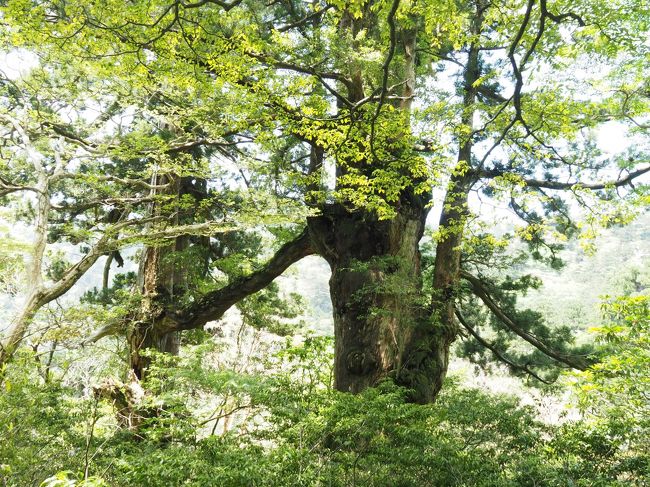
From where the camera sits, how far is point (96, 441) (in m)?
4.58

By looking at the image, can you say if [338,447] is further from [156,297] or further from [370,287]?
[156,297]

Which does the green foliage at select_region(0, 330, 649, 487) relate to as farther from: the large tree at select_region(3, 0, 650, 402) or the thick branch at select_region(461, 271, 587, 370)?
the thick branch at select_region(461, 271, 587, 370)

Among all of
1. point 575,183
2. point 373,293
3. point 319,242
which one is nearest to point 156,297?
point 319,242

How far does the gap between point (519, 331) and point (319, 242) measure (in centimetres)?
407

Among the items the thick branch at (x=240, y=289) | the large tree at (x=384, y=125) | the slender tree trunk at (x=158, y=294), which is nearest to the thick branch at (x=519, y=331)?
the large tree at (x=384, y=125)

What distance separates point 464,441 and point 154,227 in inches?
235

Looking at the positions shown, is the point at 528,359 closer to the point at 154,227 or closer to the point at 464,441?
the point at 464,441

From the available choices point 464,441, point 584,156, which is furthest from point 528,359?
point 464,441

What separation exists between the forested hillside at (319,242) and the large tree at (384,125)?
0.16ft

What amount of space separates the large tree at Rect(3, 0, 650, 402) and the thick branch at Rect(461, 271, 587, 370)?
0.12 feet

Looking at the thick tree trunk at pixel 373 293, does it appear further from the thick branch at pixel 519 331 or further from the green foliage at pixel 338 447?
the thick branch at pixel 519 331

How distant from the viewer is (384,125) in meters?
5.39

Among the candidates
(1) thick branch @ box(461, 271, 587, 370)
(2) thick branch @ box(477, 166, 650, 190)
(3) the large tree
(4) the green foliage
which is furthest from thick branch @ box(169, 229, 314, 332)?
(4) the green foliage

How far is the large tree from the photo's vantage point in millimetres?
4680
